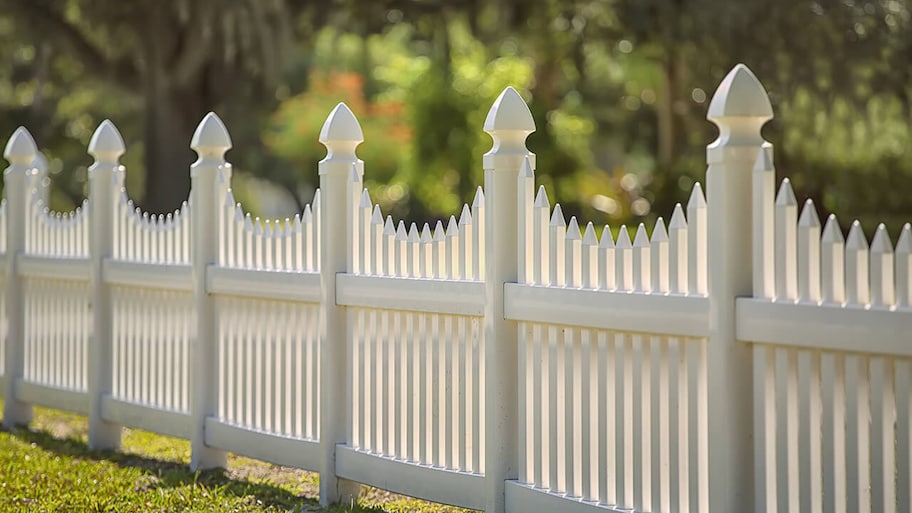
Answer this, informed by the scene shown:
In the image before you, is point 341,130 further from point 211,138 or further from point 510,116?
point 211,138

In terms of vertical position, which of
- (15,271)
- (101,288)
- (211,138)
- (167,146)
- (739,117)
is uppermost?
(167,146)

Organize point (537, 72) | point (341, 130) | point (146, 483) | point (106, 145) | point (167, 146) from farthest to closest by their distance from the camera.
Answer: point (537, 72) → point (167, 146) → point (106, 145) → point (146, 483) → point (341, 130)

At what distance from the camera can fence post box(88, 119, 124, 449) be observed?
822 centimetres

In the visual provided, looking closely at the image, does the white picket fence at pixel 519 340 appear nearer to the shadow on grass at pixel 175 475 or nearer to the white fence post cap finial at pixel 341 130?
the white fence post cap finial at pixel 341 130

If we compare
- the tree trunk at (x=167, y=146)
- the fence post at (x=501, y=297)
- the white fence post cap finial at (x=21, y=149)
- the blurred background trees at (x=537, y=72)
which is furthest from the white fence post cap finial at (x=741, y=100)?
the tree trunk at (x=167, y=146)

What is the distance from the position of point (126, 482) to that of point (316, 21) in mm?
11639

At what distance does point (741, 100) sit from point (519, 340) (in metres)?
1.50

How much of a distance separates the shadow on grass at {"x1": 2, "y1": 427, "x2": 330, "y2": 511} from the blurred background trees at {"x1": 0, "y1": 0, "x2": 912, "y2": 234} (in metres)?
8.17

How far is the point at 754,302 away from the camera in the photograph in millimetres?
4164

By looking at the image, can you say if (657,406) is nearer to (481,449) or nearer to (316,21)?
(481,449)

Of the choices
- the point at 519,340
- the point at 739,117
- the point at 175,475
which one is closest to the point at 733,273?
the point at 739,117

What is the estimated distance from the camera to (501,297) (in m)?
5.26

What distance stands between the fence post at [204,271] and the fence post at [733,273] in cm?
369

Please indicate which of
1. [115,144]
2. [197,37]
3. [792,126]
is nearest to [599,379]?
[115,144]
